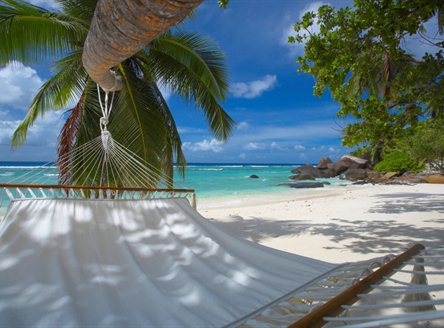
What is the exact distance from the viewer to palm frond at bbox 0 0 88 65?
10.4ft

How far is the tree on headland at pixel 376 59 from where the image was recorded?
3127 millimetres

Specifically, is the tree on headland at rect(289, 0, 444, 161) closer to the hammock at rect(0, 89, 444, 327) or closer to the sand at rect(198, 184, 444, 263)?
the sand at rect(198, 184, 444, 263)

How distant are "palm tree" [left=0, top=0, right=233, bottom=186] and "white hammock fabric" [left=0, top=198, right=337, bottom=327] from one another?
2.01 metres

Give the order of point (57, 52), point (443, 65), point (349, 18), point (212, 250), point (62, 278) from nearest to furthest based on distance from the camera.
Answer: point (62, 278), point (212, 250), point (443, 65), point (349, 18), point (57, 52)

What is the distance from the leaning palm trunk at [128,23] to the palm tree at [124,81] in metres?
2.48

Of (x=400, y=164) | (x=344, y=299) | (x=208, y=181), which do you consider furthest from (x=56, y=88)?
(x=400, y=164)

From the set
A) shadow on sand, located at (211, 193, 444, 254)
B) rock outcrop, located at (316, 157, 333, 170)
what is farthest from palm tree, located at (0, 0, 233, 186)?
rock outcrop, located at (316, 157, 333, 170)

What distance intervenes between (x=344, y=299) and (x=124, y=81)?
3.68m

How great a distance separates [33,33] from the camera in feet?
11.4

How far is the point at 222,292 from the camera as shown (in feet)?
4.31

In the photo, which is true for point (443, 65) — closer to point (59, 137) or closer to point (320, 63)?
point (320, 63)

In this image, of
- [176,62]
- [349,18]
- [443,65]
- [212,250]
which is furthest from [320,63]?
[212,250]

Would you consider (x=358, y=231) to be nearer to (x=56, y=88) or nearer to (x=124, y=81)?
(x=124, y=81)

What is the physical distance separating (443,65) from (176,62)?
312 cm
